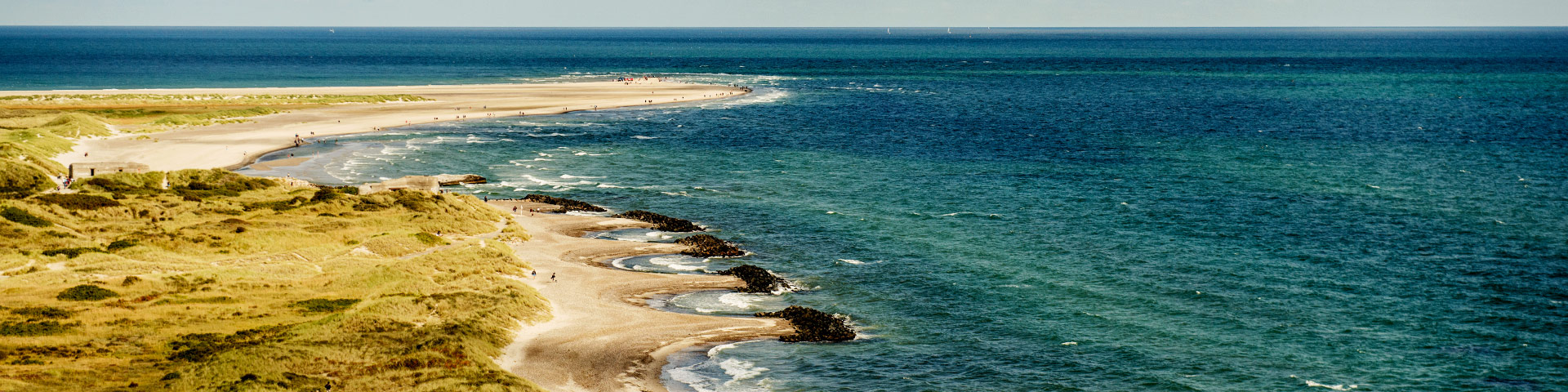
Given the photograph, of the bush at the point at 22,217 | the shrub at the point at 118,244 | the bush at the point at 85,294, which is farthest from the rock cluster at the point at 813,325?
the bush at the point at 22,217

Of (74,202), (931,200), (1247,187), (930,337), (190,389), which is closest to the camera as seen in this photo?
(190,389)

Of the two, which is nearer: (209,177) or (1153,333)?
(1153,333)

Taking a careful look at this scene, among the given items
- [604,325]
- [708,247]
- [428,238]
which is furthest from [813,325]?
[428,238]

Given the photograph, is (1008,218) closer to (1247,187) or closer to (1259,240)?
(1259,240)

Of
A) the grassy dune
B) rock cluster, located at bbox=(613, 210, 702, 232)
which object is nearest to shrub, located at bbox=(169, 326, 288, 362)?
the grassy dune

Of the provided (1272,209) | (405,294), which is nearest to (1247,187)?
(1272,209)

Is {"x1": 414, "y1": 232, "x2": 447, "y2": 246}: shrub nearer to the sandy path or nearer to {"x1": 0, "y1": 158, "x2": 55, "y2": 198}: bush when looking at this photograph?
the sandy path
